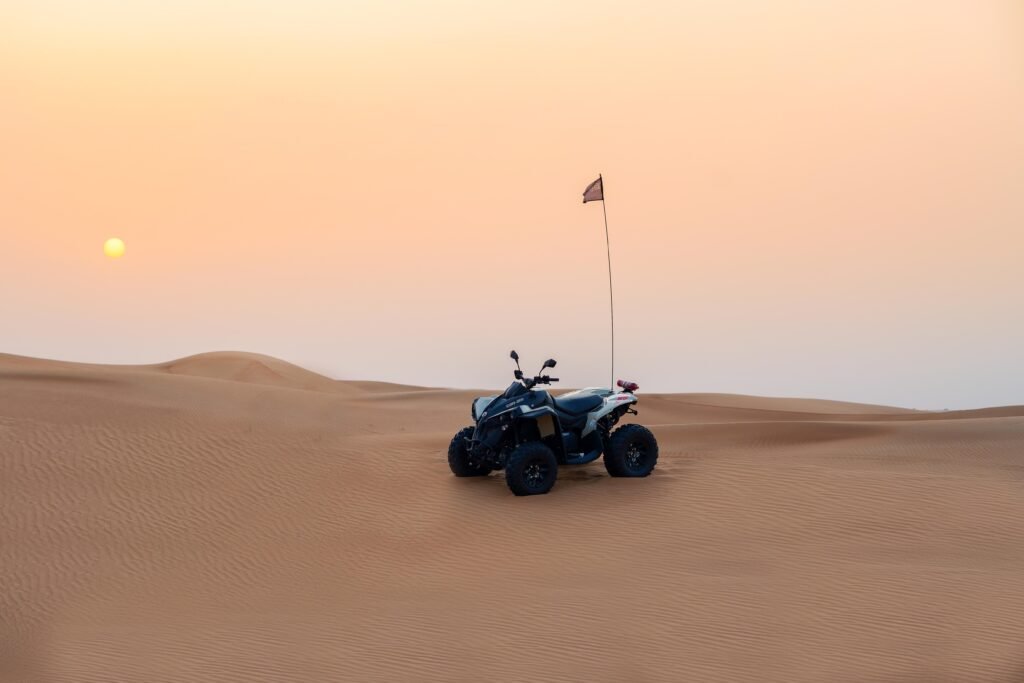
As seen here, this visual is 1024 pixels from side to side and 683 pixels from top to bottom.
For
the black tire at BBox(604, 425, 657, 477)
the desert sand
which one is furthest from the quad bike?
the desert sand

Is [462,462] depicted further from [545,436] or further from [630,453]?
[630,453]

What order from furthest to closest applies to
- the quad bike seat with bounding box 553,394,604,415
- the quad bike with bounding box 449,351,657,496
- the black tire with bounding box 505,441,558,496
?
1. the quad bike seat with bounding box 553,394,604,415
2. the quad bike with bounding box 449,351,657,496
3. the black tire with bounding box 505,441,558,496

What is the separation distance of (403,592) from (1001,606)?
4911 millimetres

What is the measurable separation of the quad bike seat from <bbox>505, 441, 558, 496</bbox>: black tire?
568mm

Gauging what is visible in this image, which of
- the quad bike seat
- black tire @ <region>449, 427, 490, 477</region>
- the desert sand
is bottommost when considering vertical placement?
the desert sand

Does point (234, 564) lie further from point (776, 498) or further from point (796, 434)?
point (796, 434)

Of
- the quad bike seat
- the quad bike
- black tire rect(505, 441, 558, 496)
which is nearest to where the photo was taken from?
black tire rect(505, 441, 558, 496)

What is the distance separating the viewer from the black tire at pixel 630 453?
12352mm

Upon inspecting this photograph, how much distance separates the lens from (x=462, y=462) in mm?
12820

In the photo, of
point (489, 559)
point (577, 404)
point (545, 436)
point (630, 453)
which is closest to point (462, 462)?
point (545, 436)

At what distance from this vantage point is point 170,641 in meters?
7.77

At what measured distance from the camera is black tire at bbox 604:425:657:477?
40.5ft

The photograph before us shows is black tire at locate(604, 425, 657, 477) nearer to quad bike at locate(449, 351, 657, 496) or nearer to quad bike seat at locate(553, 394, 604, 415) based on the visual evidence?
quad bike at locate(449, 351, 657, 496)

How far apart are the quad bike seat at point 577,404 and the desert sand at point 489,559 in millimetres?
945
